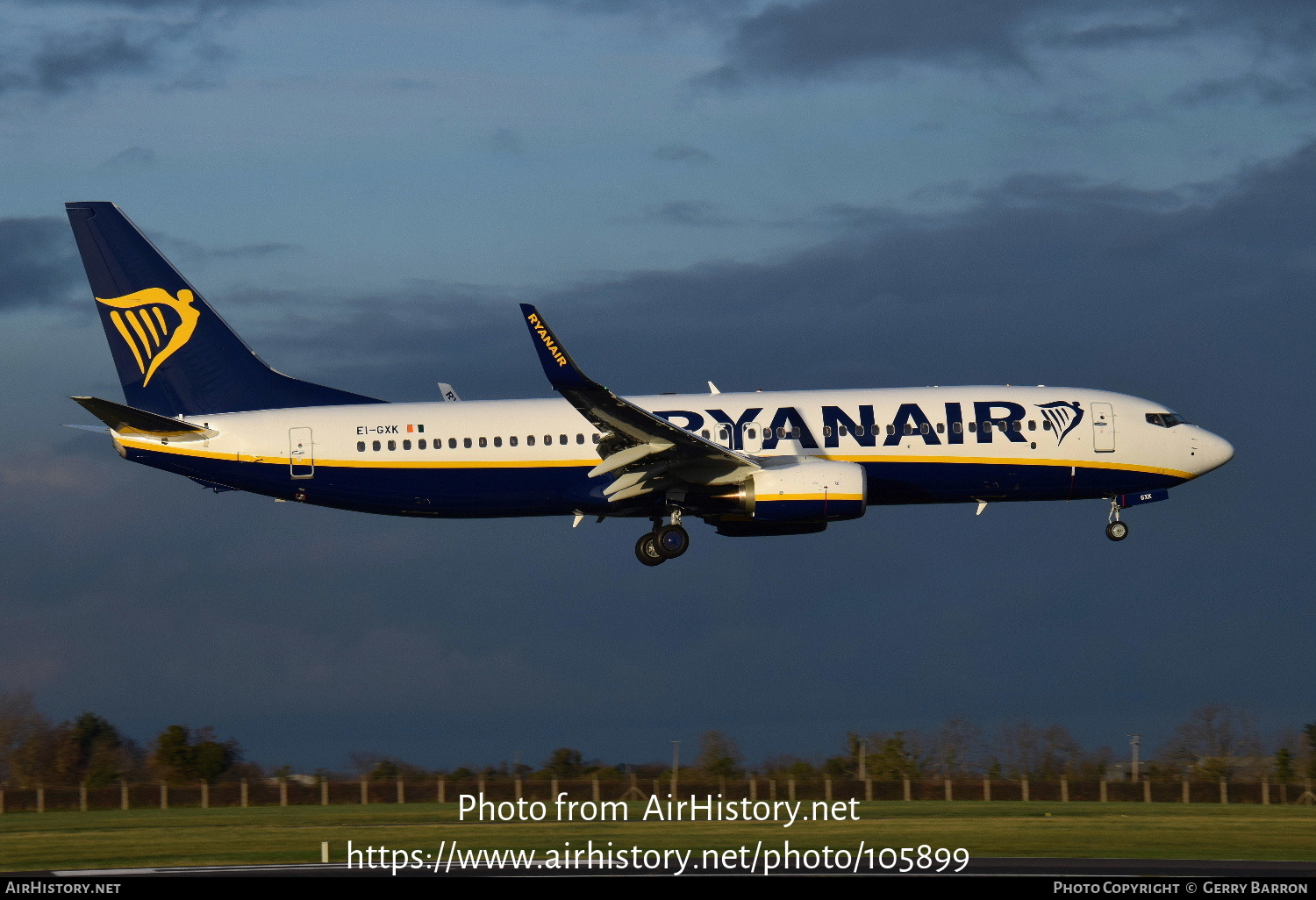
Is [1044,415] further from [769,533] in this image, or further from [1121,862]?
[1121,862]

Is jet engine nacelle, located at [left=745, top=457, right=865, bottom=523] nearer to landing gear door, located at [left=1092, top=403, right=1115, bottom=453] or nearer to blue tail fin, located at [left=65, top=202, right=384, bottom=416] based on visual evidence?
landing gear door, located at [left=1092, top=403, right=1115, bottom=453]

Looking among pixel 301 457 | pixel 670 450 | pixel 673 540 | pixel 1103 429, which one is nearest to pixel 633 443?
pixel 670 450

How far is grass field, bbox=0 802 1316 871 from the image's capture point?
29156 millimetres

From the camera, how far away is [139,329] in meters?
44.8

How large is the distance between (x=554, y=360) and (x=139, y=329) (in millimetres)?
15081

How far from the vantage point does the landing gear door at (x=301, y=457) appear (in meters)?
42.6

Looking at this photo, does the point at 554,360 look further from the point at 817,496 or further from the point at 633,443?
the point at 817,496

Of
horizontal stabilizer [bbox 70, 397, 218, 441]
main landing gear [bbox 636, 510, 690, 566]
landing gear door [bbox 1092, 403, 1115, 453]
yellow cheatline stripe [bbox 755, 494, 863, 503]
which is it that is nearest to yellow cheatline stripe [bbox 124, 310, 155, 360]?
horizontal stabilizer [bbox 70, 397, 218, 441]

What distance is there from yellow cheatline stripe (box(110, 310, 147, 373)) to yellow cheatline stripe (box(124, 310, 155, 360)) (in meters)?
0.22

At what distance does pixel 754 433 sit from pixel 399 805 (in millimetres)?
15668

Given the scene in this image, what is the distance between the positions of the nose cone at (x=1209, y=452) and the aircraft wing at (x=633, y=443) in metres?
13.7

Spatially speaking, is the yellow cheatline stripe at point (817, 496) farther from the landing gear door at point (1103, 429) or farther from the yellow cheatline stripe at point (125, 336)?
the yellow cheatline stripe at point (125, 336)

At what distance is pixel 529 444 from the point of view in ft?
138
